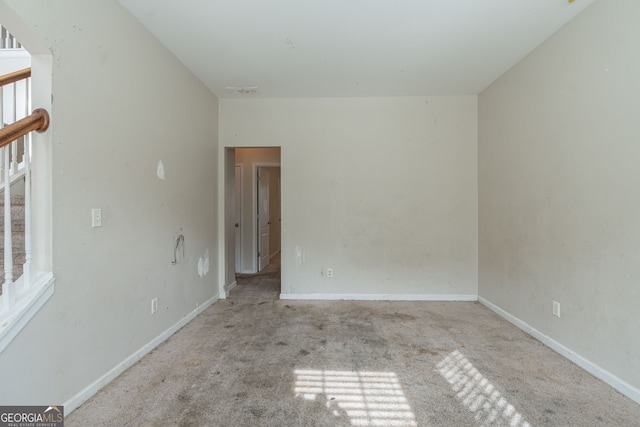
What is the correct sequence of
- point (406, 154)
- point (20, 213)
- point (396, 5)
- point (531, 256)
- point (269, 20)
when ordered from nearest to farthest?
point (20, 213) < point (396, 5) < point (269, 20) < point (531, 256) < point (406, 154)

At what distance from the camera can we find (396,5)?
6.77 feet

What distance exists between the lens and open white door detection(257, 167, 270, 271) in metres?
5.53

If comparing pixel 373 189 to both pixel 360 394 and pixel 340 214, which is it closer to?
pixel 340 214

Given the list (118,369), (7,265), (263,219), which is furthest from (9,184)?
(263,219)

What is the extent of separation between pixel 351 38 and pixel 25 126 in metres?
2.24

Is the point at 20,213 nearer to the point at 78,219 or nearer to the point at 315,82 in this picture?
the point at 78,219

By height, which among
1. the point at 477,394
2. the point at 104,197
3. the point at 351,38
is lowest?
the point at 477,394

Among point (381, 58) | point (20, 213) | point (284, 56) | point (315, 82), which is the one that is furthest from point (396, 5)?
point (20, 213)

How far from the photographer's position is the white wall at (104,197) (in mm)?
1497

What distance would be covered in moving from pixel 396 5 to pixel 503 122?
1851mm

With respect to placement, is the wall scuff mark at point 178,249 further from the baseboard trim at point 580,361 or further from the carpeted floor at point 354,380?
the baseboard trim at point 580,361

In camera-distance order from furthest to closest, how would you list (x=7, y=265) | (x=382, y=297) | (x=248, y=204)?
(x=248, y=204) < (x=382, y=297) < (x=7, y=265)

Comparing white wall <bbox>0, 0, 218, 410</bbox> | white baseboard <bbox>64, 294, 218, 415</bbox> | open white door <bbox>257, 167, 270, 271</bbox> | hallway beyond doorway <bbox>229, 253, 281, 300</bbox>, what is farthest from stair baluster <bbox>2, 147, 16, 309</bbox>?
open white door <bbox>257, 167, 270, 271</bbox>

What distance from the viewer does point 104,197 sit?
6.12ft
